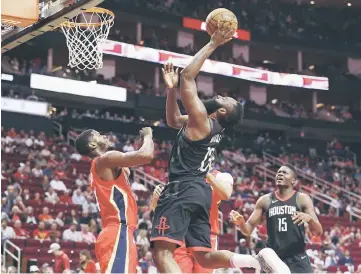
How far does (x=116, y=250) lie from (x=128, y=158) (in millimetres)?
844

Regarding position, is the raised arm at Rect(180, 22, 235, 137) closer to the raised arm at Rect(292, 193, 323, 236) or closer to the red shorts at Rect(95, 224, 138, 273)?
the red shorts at Rect(95, 224, 138, 273)

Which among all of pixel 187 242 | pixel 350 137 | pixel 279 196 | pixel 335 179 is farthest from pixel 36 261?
pixel 350 137

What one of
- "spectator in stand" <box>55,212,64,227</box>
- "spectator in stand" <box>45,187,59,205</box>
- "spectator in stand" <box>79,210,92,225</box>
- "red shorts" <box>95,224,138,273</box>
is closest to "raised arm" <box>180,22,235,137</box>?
"red shorts" <box>95,224,138,273</box>

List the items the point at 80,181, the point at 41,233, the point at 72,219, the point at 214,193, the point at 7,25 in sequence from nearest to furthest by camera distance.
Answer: the point at 214,193
the point at 7,25
the point at 41,233
the point at 72,219
the point at 80,181

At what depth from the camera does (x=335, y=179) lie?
28953 mm

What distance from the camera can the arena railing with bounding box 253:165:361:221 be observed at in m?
25.1

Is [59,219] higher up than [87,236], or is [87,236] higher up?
[59,219]

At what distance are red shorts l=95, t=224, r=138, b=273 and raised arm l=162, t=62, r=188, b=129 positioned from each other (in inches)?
41.3

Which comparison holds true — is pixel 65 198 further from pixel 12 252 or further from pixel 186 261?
pixel 186 261

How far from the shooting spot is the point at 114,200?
6477 mm

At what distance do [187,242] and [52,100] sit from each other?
23368 mm

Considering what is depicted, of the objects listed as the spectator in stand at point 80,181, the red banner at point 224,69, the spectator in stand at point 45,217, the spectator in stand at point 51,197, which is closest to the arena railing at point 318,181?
the red banner at point 224,69

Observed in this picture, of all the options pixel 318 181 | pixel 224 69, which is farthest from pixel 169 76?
pixel 224 69

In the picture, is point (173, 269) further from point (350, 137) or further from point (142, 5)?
point (350, 137)
